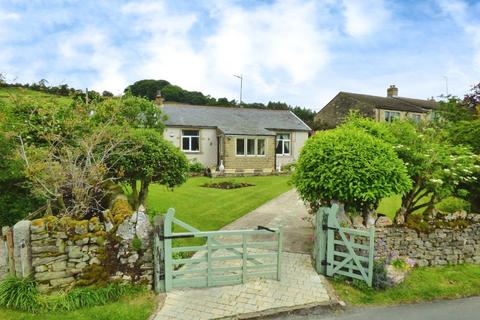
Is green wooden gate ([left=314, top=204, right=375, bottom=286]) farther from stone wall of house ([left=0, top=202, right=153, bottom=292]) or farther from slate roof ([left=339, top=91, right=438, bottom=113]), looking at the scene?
slate roof ([left=339, top=91, right=438, bottom=113])

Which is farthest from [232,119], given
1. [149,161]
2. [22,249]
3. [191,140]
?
[22,249]

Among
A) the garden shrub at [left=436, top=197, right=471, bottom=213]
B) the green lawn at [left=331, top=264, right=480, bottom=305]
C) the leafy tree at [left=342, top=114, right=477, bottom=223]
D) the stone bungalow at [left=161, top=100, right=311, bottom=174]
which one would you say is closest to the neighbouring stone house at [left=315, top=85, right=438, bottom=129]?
the stone bungalow at [left=161, top=100, right=311, bottom=174]

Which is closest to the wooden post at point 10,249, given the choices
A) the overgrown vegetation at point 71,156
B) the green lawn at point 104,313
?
the green lawn at point 104,313

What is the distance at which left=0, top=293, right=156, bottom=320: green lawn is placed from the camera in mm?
5789

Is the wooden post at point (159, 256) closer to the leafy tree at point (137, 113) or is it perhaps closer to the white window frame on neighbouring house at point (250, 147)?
the leafy tree at point (137, 113)

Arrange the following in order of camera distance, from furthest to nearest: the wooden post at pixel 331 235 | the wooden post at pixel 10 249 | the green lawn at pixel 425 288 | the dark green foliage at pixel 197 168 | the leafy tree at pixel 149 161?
the dark green foliage at pixel 197 168 → the leafy tree at pixel 149 161 → the wooden post at pixel 331 235 → the green lawn at pixel 425 288 → the wooden post at pixel 10 249

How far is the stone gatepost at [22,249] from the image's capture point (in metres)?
6.17

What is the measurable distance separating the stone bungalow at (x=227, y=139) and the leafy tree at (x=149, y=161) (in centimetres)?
1522

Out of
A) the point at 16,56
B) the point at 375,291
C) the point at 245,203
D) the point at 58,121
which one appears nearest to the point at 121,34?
the point at 16,56

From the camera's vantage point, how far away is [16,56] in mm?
17156

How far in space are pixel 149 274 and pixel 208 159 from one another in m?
20.8

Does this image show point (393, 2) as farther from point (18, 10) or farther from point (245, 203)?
point (18, 10)

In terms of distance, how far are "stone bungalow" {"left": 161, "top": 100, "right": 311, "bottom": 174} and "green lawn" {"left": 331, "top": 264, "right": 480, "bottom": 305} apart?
59.5 ft

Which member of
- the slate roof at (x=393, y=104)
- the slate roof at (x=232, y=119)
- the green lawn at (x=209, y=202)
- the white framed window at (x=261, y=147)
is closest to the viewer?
the green lawn at (x=209, y=202)
